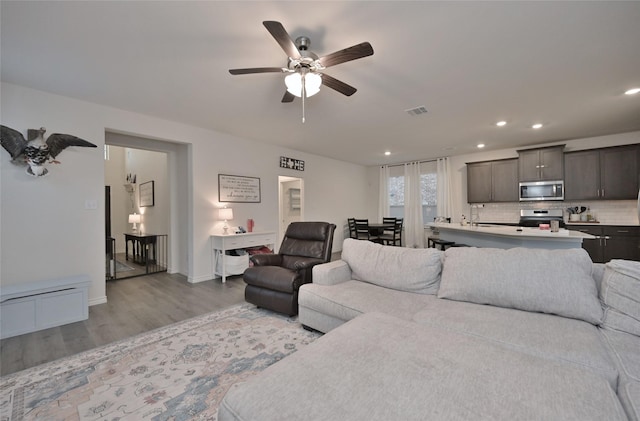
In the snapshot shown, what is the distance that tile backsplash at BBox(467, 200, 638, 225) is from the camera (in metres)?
4.89

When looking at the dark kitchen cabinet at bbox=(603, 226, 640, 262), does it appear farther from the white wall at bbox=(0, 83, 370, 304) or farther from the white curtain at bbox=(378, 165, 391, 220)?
the white wall at bbox=(0, 83, 370, 304)

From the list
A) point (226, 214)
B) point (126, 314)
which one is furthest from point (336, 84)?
point (126, 314)

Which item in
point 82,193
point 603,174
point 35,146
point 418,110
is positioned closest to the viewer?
point 35,146

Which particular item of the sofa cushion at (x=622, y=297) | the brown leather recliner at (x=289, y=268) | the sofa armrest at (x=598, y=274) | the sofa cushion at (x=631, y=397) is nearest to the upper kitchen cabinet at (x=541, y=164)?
the sofa armrest at (x=598, y=274)

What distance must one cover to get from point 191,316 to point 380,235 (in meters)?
5.09

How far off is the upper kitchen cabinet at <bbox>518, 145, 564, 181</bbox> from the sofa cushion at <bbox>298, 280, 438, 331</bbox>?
16.2ft

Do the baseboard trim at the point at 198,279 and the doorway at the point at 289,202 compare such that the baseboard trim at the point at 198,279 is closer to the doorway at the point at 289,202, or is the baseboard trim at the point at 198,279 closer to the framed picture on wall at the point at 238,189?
the framed picture on wall at the point at 238,189

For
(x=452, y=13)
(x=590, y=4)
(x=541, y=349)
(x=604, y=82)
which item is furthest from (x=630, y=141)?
(x=541, y=349)

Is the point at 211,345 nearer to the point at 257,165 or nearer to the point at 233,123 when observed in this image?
the point at 233,123

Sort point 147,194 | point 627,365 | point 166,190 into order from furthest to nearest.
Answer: point 147,194, point 166,190, point 627,365

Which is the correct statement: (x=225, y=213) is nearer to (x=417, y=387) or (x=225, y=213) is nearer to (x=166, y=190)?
(x=166, y=190)

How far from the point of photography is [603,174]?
4.80 meters

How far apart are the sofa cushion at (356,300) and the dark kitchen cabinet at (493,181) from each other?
194 inches

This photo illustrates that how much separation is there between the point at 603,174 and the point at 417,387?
632 centimetres
